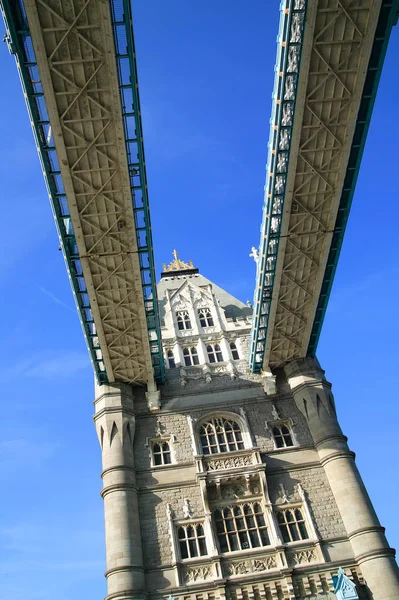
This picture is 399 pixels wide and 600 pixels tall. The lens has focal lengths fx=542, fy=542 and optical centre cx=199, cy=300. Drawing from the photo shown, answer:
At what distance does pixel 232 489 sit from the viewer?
3147 centimetres

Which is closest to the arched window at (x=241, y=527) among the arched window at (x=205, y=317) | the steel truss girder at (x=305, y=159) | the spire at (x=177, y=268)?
the steel truss girder at (x=305, y=159)

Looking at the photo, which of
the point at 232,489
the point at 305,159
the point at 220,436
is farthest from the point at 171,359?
the point at 305,159

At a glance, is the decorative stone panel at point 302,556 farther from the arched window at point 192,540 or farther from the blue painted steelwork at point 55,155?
the blue painted steelwork at point 55,155

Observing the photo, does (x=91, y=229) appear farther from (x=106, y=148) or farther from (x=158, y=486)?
(x=158, y=486)

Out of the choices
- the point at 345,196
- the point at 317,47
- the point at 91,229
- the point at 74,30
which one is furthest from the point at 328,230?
the point at 74,30

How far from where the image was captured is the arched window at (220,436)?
1321 inches

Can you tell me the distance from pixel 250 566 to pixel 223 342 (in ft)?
50.1

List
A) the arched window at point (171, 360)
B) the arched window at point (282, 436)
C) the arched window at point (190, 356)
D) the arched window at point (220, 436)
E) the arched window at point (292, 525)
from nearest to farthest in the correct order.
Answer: the arched window at point (292, 525), the arched window at point (220, 436), the arched window at point (282, 436), the arched window at point (171, 360), the arched window at point (190, 356)

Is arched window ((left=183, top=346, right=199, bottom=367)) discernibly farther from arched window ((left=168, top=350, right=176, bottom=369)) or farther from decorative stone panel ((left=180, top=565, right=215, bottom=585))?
decorative stone panel ((left=180, top=565, right=215, bottom=585))

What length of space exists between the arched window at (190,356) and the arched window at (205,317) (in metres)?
2.64

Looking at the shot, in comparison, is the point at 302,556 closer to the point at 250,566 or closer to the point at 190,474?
the point at 250,566

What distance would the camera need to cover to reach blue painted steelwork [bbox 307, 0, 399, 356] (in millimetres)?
22192

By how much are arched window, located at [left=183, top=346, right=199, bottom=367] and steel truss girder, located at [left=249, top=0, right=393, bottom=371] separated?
13.8ft

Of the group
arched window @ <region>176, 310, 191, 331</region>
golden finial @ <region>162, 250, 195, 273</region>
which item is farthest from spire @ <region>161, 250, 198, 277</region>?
arched window @ <region>176, 310, 191, 331</region>
